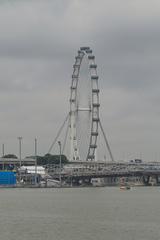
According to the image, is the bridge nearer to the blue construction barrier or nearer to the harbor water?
the blue construction barrier

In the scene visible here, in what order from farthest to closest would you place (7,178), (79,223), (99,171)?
(99,171), (7,178), (79,223)

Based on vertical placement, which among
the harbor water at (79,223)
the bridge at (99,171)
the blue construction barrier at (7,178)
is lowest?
the harbor water at (79,223)

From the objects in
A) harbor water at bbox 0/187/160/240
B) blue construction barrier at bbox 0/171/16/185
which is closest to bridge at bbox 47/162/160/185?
blue construction barrier at bbox 0/171/16/185

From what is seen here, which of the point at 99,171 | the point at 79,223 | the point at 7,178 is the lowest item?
the point at 79,223

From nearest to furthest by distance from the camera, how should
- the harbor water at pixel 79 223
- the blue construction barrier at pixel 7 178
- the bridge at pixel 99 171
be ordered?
the harbor water at pixel 79 223
the blue construction barrier at pixel 7 178
the bridge at pixel 99 171

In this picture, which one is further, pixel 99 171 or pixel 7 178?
pixel 99 171

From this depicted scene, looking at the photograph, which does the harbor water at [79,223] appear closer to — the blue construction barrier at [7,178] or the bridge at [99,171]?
the blue construction barrier at [7,178]

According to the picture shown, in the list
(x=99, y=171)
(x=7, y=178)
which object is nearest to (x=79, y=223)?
(x=7, y=178)

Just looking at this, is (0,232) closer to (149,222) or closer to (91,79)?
(149,222)

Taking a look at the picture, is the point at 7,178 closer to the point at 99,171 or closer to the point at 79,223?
the point at 99,171

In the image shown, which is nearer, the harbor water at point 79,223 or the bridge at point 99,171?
the harbor water at point 79,223


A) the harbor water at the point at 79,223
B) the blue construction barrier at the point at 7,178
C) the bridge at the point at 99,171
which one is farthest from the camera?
the bridge at the point at 99,171

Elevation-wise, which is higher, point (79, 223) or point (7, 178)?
point (7, 178)

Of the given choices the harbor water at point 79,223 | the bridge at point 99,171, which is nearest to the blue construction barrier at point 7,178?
the bridge at point 99,171
